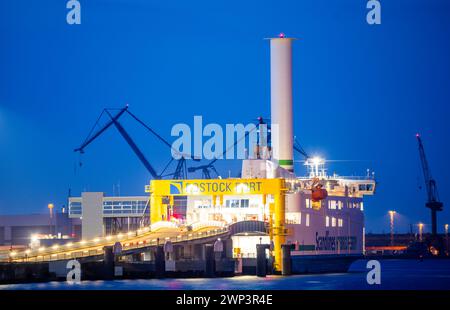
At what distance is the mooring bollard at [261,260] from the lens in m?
108

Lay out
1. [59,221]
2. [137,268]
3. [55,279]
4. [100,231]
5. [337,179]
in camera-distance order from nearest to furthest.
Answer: [55,279]
[137,268]
[337,179]
[100,231]
[59,221]

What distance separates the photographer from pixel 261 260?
109m

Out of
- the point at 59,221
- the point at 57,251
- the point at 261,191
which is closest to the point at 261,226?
the point at 261,191

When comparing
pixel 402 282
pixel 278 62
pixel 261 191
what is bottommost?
pixel 402 282

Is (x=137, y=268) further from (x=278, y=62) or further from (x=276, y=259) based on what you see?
(x=278, y=62)

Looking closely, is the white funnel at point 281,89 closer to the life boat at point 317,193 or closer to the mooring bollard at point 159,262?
the life boat at point 317,193

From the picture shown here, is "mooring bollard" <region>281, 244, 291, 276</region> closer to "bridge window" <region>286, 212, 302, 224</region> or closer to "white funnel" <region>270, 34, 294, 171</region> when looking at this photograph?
"bridge window" <region>286, 212, 302, 224</region>

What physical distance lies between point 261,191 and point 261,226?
3.26 metres

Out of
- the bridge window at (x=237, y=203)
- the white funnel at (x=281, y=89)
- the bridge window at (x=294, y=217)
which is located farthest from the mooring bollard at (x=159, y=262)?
the white funnel at (x=281, y=89)

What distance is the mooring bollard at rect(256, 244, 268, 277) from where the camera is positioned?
108 meters

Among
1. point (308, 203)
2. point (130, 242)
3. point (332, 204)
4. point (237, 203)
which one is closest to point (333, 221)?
point (332, 204)

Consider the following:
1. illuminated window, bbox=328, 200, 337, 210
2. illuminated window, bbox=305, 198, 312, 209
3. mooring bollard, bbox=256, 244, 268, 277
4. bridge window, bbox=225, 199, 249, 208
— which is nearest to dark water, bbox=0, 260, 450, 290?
mooring bollard, bbox=256, 244, 268, 277

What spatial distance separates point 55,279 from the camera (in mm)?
99938

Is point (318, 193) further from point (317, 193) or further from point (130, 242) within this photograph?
point (130, 242)
